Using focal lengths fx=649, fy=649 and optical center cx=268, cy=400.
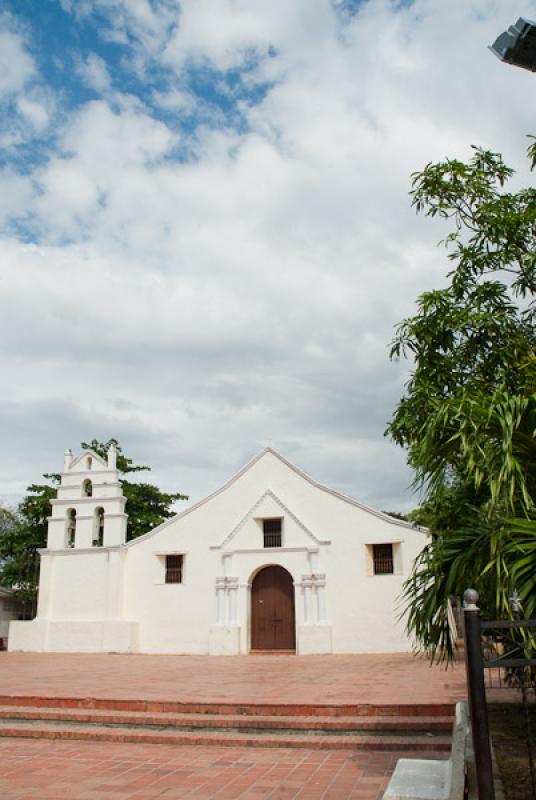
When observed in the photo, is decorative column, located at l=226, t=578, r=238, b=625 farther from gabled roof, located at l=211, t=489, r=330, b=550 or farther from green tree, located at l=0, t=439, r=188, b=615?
green tree, located at l=0, t=439, r=188, b=615

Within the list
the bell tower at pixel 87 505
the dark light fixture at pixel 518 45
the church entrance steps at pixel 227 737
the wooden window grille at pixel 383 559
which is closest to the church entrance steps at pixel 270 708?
the church entrance steps at pixel 227 737

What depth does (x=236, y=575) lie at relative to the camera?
783 inches

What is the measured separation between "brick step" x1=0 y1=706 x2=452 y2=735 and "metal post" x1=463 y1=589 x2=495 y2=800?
442cm

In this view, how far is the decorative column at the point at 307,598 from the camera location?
18875 mm

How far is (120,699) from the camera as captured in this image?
850cm

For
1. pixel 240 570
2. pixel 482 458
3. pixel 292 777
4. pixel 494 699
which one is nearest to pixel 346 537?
pixel 240 570

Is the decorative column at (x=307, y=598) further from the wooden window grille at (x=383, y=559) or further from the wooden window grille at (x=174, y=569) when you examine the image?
the wooden window grille at (x=174, y=569)

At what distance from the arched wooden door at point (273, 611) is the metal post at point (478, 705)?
1679 centimetres

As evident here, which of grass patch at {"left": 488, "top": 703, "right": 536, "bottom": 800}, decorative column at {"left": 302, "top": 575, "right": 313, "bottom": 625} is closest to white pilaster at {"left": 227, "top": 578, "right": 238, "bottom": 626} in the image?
decorative column at {"left": 302, "top": 575, "right": 313, "bottom": 625}

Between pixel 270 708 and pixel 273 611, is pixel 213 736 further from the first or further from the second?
pixel 273 611

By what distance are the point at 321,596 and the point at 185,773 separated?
13373 millimetres

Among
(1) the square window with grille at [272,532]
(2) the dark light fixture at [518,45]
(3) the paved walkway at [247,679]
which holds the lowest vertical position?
(3) the paved walkway at [247,679]

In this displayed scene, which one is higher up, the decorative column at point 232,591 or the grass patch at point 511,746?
the decorative column at point 232,591

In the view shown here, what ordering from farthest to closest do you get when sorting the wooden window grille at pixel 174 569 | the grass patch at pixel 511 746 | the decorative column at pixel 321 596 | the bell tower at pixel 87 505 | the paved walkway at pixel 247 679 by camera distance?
the bell tower at pixel 87 505, the wooden window grille at pixel 174 569, the decorative column at pixel 321 596, the paved walkway at pixel 247 679, the grass patch at pixel 511 746
